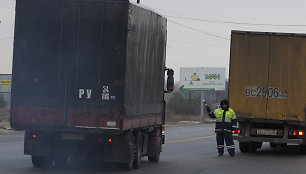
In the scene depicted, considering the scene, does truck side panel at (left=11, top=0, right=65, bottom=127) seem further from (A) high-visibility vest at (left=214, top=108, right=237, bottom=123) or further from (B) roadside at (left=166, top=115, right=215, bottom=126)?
(B) roadside at (left=166, top=115, right=215, bottom=126)

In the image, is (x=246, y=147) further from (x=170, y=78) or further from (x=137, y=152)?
(x=137, y=152)

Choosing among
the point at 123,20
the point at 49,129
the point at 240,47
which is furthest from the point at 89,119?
the point at 240,47

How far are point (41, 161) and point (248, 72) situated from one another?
8.66 m

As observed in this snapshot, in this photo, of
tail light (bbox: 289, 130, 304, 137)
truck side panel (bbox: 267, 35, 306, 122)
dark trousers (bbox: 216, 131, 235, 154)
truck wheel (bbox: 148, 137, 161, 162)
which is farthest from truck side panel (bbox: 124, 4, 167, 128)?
tail light (bbox: 289, 130, 304, 137)

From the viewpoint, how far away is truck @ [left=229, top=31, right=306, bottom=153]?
23.2 m

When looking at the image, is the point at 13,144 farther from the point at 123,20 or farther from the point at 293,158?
the point at 123,20

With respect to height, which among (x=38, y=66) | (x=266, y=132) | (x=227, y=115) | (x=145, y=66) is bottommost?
(x=266, y=132)

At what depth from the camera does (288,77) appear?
A: 76.5ft

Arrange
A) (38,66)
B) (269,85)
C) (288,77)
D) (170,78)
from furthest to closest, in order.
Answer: (269,85) < (288,77) < (170,78) < (38,66)

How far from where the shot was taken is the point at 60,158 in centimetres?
1652

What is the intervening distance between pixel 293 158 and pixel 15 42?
9972mm

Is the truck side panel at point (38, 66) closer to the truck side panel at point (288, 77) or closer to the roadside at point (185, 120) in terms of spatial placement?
the truck side panel at point (288, 77)

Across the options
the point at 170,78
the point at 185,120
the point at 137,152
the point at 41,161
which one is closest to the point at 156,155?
the point at 170,78

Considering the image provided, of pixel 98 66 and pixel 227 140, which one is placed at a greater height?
pixel 98 66
